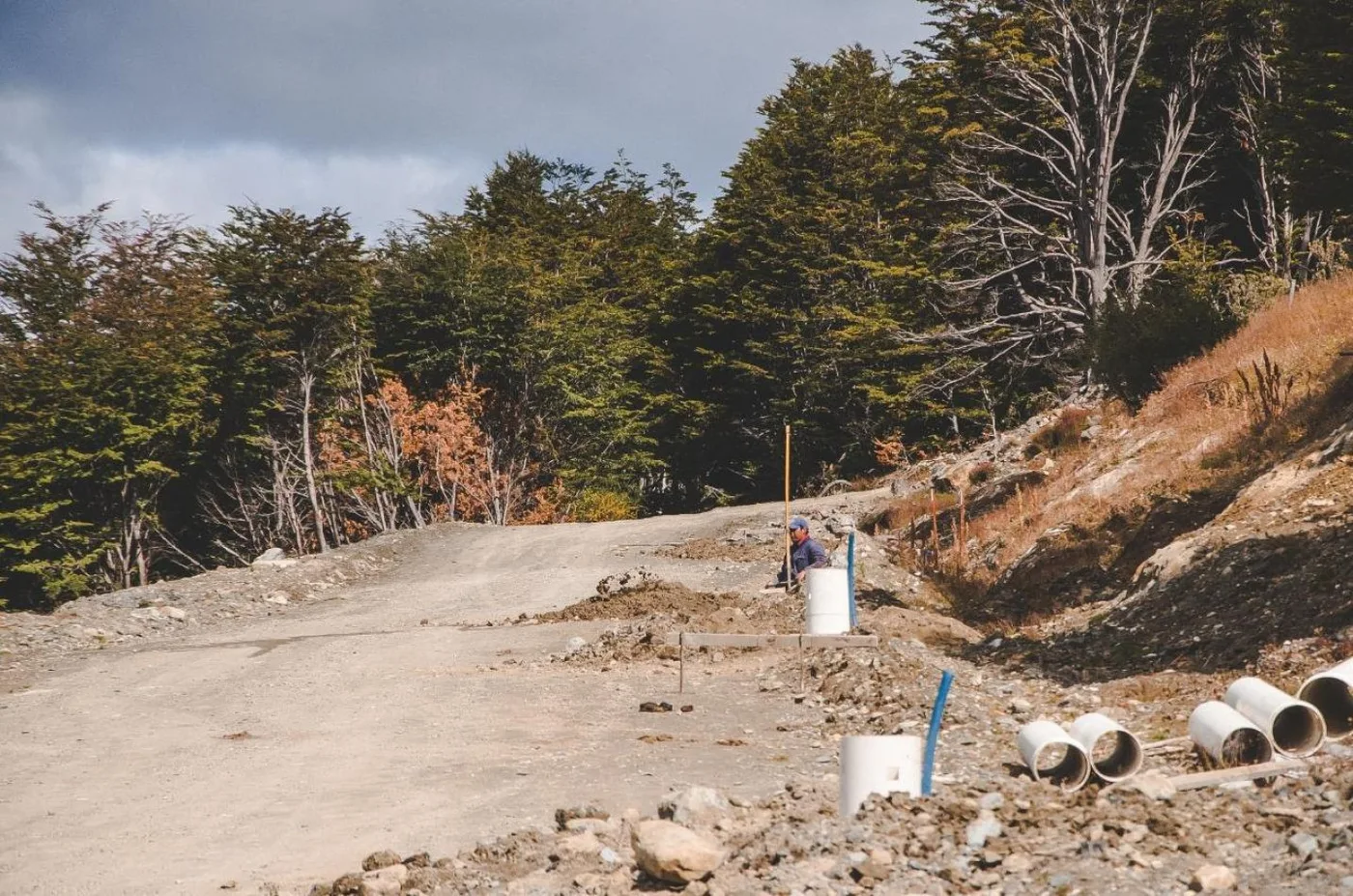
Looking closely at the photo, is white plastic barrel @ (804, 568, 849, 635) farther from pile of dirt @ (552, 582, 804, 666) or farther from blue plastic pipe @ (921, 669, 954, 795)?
blue plastic pipe @ (921, 669, 954, 795)

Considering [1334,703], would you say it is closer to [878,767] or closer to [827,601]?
[878,767]

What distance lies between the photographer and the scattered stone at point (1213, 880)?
5.29m

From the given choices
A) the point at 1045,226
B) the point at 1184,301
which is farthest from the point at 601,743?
the point at 1045,226

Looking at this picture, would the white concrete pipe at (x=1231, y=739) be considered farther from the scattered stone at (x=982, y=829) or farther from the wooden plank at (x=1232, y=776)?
the scattered stone at (x=982, y=829)

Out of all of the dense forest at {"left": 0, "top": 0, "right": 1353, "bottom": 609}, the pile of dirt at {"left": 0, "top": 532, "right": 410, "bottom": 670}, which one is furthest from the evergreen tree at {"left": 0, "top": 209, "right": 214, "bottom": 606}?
the pile of dirt at {"left": 0, "top": 532, "right": 410, "bottom": 670}

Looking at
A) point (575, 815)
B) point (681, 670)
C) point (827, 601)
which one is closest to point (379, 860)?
point (575, 815)

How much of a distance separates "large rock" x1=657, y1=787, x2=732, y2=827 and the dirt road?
1.25 m

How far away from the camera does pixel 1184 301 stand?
2369 cm

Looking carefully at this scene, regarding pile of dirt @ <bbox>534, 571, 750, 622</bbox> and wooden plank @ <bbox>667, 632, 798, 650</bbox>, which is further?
pile of dirt @ <bbox>534, 571, 750, 622</bbox>

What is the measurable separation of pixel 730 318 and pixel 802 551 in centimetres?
2827

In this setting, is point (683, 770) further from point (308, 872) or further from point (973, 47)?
point (973, 47)

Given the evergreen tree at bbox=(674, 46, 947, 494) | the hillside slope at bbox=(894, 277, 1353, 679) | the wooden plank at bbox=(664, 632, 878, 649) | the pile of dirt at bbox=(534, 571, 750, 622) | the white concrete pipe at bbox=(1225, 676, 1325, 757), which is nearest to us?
the white concrete pipe at bbox=(1225, 676, 1325, 757)

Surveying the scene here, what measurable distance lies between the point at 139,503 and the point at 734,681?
68.2ft

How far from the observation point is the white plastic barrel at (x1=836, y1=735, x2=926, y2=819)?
689 centimetres
